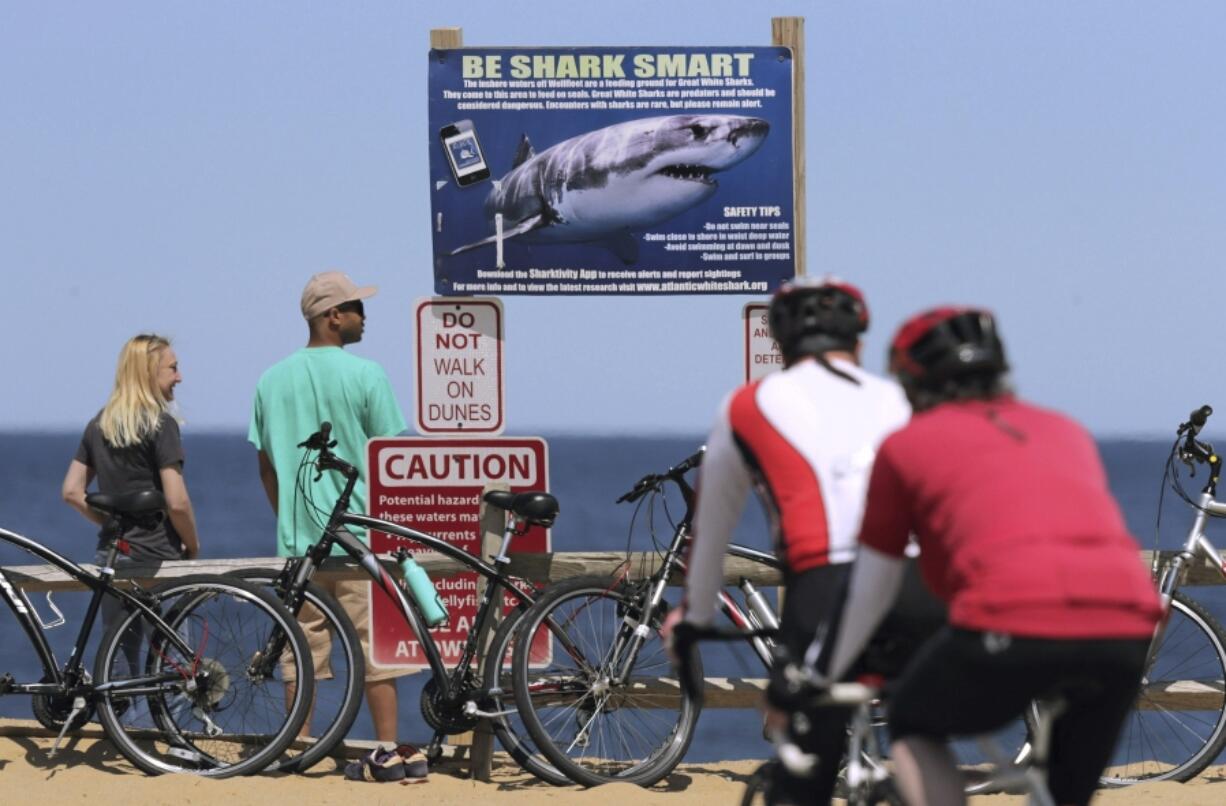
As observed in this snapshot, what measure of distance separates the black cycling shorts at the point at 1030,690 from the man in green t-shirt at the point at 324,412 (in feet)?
16.2

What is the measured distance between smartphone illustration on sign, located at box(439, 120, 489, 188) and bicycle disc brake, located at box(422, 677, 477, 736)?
242cm

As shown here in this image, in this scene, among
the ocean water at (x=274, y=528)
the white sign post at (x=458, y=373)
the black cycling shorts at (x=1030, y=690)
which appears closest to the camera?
the black cycling shorts at (x=1030, y=690)

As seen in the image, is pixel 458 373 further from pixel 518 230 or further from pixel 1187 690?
pixel 1187 690

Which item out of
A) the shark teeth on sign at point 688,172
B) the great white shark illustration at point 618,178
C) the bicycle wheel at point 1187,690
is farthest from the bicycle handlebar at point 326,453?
the bicycle wheel at point 1187,690

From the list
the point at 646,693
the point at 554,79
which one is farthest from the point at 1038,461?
the point at 554,79

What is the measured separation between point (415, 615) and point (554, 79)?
265 cm

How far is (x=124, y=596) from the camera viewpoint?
25.4 feet

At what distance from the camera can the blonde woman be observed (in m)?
8.19

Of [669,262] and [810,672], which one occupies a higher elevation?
[669,262]

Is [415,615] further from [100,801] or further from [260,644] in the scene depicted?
[100,801]

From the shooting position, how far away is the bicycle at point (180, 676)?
25.3ft

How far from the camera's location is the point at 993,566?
330 cm

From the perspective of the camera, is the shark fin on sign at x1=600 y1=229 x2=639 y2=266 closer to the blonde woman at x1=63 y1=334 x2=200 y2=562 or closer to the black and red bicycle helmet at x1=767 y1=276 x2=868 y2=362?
the blonde woman at x1=63 y1=334 x2=200 y2=562

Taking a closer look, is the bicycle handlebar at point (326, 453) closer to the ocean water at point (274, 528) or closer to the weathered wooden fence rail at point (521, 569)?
the weathered wooden fence rail at point (521, 569)
